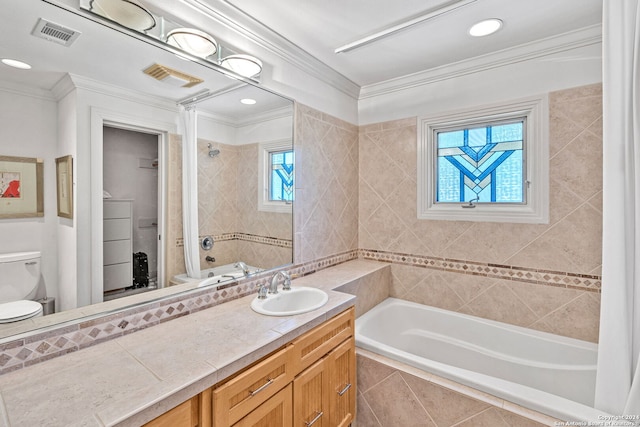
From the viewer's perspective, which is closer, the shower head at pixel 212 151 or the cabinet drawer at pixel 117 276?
the cabinet drawer at pixel 117 276

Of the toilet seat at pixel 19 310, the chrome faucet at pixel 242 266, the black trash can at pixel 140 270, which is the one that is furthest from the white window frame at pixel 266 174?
the toilet seat at pixel 19 310

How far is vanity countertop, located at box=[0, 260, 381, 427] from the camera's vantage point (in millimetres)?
834

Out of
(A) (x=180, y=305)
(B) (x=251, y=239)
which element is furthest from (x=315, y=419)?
(B) (x=251, y=239)

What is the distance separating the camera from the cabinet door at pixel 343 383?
64.6 inches

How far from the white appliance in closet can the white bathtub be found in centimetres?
141

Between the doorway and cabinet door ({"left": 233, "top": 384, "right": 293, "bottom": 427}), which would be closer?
cabinet door ({"left": 233, "top": 384, "right": 293, "bottom": 427})

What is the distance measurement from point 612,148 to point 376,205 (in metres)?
1.72

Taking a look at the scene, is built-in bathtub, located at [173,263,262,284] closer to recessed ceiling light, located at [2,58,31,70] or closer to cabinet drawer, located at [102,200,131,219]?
cabinet drawer, located at [102,200,131,219]

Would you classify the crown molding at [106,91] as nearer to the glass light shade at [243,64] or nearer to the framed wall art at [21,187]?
the framed wall art at [21,187]

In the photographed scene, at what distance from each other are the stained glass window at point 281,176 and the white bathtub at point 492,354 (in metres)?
1.12

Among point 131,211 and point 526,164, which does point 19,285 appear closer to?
point 131,211

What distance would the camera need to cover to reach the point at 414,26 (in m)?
1.82

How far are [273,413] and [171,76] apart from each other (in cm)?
168

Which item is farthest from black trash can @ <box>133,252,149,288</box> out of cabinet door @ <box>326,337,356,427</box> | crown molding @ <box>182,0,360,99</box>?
crown molding @ <box>182,0,360,99</box>
